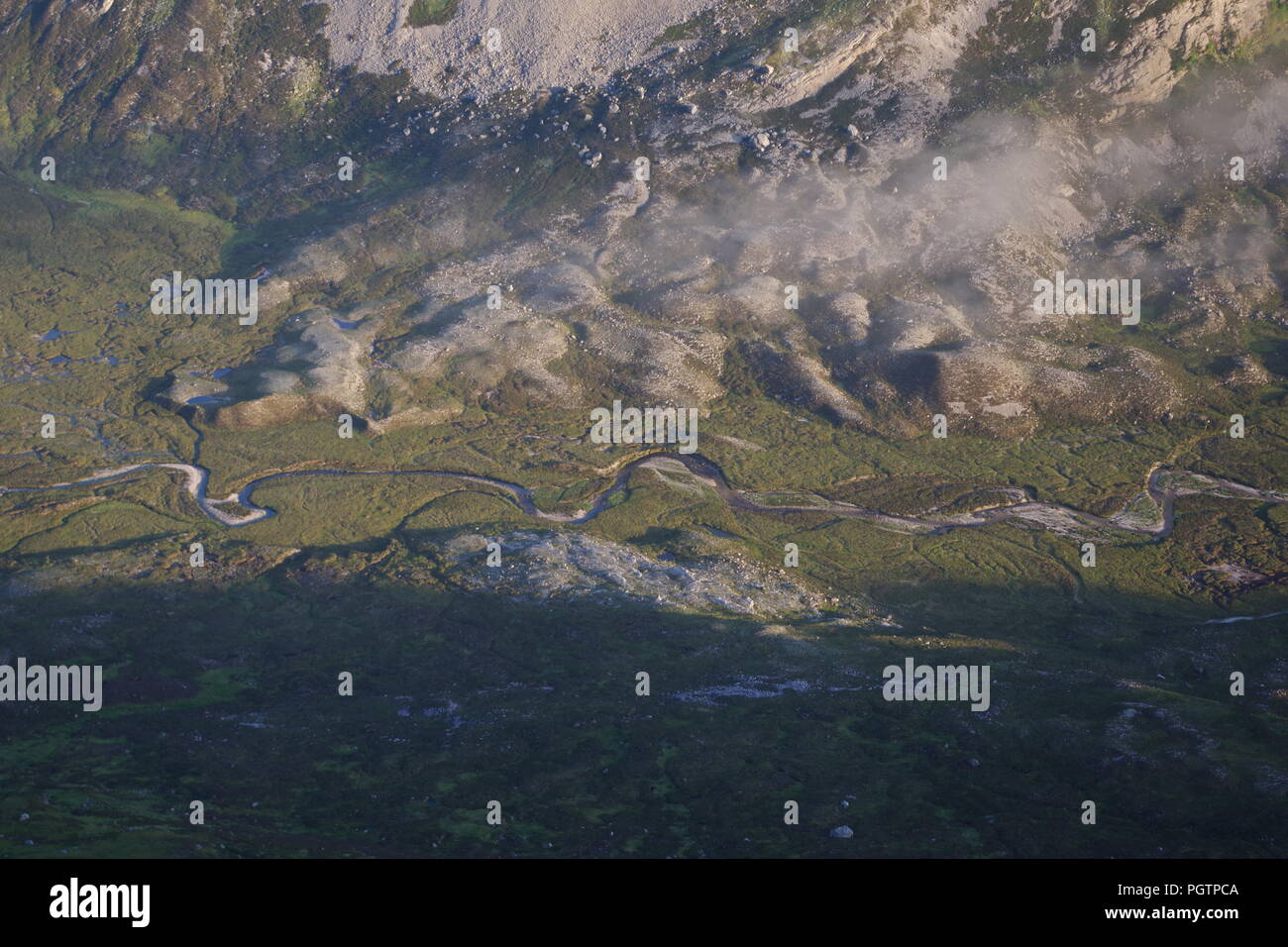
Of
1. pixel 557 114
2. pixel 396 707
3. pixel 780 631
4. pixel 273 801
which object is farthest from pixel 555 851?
pixel 557 114

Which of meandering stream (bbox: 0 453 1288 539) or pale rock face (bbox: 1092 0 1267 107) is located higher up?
pale rock face (bbox: 1092 0 1267 107)

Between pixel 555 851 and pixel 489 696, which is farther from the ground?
pixel 489 696

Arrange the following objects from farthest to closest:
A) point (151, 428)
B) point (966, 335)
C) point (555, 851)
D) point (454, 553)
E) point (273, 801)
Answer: point (966, 335) < point (151, 428) < point (454, 553) < point (273, 801) < point (555, 851)

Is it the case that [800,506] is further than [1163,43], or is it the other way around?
[1163,43]

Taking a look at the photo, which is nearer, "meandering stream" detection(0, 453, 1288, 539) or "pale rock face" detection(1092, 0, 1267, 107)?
"meandering stream" detection(0, 453, 1288, 539)

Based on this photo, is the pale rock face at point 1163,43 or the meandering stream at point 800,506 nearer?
the meandering stream at point 800,506

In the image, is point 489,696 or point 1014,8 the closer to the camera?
point 489,696

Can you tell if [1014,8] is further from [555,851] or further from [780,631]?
[555,851]

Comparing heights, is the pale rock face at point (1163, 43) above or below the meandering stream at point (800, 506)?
above

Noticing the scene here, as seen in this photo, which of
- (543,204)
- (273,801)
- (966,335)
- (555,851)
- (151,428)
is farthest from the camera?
(543,204)

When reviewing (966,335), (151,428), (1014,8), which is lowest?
(151,428)

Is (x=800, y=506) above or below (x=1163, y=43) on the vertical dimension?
below
